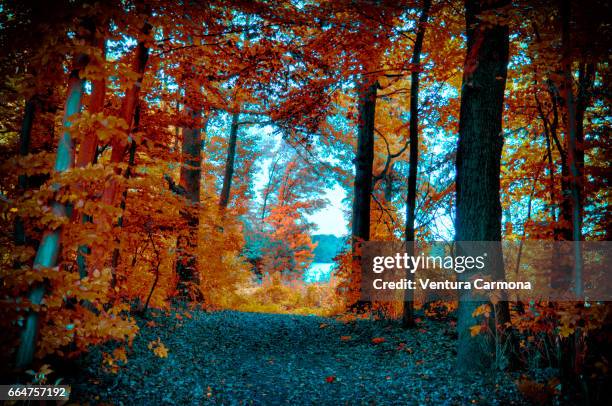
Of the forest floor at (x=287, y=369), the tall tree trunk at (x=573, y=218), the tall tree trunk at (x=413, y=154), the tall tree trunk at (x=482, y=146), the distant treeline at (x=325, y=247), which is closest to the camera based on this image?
the tall tree trunk at (x=573, y=218)

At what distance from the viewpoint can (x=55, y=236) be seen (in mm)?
3037

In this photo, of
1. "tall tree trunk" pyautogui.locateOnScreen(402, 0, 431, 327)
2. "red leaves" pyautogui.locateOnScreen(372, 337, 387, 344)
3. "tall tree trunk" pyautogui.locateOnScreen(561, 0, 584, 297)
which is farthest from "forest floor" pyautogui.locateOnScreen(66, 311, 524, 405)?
"tall tree trunk" pyautogui.locateOnScreen(561, 0, 584, 297)

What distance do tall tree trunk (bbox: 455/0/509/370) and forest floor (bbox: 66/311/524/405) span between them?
2.36ft

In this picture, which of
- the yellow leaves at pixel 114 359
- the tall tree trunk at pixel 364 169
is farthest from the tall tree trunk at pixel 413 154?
the yellow leaves at pixel 114 359

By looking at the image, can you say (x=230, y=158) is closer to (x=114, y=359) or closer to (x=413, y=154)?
(x=413, y=154)

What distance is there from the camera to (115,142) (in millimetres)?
4180

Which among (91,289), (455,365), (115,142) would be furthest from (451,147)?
(91,289)

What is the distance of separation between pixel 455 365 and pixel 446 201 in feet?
12.8

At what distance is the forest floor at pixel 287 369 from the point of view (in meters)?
3.78

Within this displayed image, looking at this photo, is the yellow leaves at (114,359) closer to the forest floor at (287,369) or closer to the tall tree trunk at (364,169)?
the forest floor at (287,369)

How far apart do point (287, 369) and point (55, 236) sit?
346 centimetres

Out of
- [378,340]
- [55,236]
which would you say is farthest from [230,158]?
[55,236]

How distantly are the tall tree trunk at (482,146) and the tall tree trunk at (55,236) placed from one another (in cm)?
414

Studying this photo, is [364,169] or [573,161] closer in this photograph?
[573,161]
